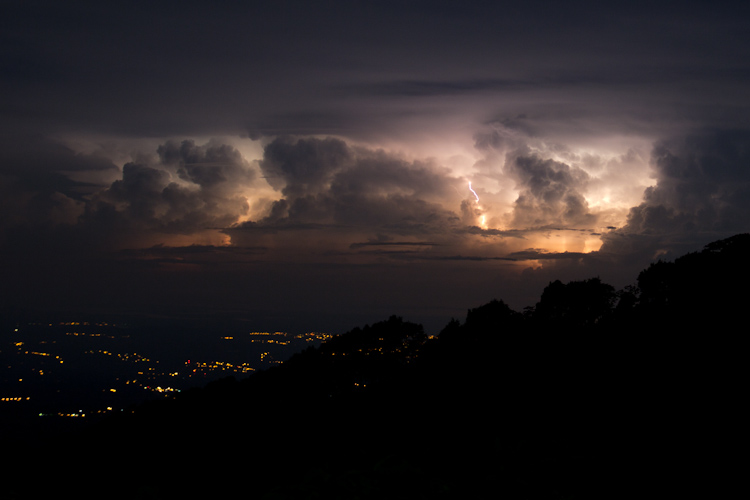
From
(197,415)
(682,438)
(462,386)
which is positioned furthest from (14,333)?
(682,438)

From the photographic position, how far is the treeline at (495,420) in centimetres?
636

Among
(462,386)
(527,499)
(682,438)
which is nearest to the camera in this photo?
(527,499)

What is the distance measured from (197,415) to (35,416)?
2789 inches

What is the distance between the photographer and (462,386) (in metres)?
27.7

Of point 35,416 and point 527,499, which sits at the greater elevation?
Result: point 527,499

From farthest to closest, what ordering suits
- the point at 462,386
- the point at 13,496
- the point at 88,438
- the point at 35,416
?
the point at 35,416, the point at 88,438, the point at 462,386, the point at 13,496

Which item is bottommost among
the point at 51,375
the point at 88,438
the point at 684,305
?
the point at 51,375

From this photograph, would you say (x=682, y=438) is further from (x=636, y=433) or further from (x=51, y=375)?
(x=51, y=375)

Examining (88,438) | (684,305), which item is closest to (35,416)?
(88,438)

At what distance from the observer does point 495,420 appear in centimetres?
2084

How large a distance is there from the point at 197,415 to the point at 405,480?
102ft

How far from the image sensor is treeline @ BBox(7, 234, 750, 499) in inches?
251

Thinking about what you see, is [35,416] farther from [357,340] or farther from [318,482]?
[318,482]

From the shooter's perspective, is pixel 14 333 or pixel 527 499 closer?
pixel 527 499
